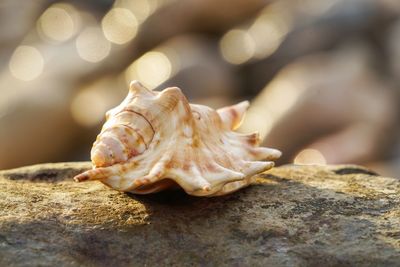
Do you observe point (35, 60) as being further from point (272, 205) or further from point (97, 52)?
point (272, 205)

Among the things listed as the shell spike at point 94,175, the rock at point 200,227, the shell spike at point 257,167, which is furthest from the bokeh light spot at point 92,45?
the shell spike at point 94,175

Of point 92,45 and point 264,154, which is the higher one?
point 92,45

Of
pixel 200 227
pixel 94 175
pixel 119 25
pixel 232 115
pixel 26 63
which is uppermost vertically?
pixel 119 25

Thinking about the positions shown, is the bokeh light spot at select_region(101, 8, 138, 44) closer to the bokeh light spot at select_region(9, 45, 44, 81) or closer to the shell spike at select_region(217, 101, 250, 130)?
the bokeh light spot at select_region(9, 45, 44, 81)

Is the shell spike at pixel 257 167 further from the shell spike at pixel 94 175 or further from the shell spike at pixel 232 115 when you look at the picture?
the shell spike at pixel 94 175

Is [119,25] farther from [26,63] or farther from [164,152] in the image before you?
[164,152]

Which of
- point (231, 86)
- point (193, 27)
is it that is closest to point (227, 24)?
point (193, 27)

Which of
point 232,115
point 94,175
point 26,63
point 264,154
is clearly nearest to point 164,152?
point 94,175
